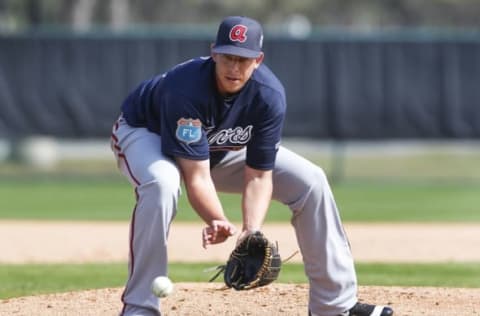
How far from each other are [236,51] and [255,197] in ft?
2.27

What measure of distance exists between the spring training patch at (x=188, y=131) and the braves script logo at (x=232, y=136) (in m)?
0.18

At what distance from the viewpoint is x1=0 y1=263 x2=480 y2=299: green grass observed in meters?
7.14

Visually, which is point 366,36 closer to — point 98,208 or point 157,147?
point 98,208

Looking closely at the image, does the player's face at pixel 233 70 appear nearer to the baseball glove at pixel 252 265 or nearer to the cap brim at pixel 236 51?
the cap brim at pixel 236 51

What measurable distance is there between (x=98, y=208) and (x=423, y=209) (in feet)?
12.5

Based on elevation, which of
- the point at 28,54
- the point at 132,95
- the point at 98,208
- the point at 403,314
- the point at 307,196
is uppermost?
the point at 132,95

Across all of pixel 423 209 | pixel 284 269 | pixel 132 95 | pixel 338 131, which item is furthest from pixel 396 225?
pixel 132 95

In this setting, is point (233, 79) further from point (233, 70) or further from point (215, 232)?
point (215, 232)

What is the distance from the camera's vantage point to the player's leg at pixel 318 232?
16.4 feet

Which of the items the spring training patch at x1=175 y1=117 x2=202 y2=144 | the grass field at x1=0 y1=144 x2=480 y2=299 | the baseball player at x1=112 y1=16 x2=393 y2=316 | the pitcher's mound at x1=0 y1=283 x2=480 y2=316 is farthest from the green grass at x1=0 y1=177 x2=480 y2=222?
the spring training patch at x1=175 y1=117 x2=202 y2=144

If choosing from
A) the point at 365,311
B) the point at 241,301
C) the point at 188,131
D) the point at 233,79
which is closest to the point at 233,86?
the point at 233,79

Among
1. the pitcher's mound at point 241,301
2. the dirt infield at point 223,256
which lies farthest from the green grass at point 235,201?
the pitcher's mound at point 241,301

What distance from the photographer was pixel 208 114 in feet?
15.7

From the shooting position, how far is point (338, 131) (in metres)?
15.8
